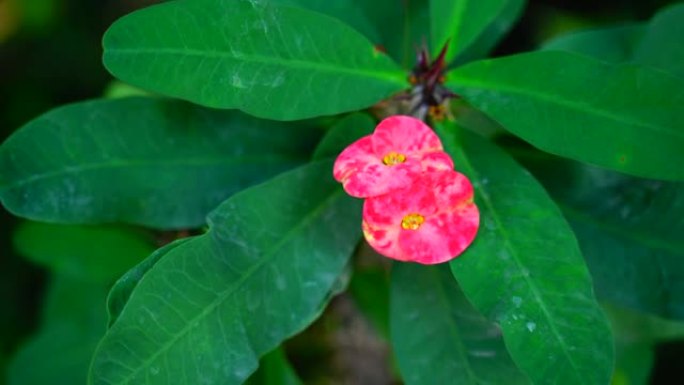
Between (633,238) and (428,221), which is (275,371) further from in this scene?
(633,238)

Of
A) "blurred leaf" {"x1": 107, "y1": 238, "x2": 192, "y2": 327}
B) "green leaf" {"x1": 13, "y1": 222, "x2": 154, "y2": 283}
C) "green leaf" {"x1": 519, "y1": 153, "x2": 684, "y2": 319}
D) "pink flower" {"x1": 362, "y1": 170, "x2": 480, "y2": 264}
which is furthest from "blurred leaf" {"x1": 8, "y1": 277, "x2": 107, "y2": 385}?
"green leaf" {"x1": 519, "y1": 153, "x2": 684, "y2": 319}

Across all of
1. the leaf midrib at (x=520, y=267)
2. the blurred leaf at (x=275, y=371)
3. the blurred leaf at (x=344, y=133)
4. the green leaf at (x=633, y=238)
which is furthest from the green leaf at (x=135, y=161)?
the green leaf at (x=633, y=238)

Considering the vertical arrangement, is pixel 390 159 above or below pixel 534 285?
above

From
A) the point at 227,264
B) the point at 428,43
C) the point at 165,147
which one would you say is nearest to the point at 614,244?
the point at 428,43

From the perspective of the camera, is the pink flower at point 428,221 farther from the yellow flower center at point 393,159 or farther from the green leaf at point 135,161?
the green leaf at point 135,161

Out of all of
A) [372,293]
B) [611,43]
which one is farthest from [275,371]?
[611,43]

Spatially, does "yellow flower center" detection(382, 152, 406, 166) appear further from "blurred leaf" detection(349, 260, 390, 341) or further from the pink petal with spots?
"blurred leaf" detection(349, 260, 390, 341)
